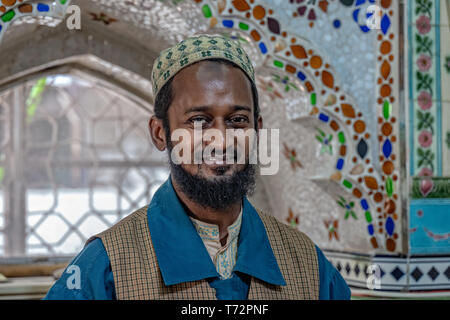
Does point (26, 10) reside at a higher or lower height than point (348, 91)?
higher

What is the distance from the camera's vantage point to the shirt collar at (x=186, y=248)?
1.22m

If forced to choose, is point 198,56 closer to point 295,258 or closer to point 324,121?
point 295,258

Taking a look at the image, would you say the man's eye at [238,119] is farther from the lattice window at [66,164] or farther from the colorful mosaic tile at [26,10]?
the lattice window at [66,164]

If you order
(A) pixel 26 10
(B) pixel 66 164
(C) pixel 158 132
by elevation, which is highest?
(A) pixel 26 10

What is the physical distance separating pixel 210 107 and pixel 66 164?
350cm

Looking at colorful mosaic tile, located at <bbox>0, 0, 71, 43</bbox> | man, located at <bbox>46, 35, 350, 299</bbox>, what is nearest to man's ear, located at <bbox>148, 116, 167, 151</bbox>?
man, located at <bbox>46, 35, 350, 299</bbox>

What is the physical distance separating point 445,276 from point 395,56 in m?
0.90

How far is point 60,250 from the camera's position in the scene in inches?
176

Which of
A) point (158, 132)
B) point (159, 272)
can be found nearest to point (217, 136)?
point (158, 132)

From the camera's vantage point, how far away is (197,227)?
132cm

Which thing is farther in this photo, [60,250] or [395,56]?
[60,250]

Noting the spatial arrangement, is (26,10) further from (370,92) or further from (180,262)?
(370,92)

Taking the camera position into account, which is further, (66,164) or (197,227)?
(66,164)

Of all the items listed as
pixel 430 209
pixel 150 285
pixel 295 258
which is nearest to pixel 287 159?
pixel 430 209
